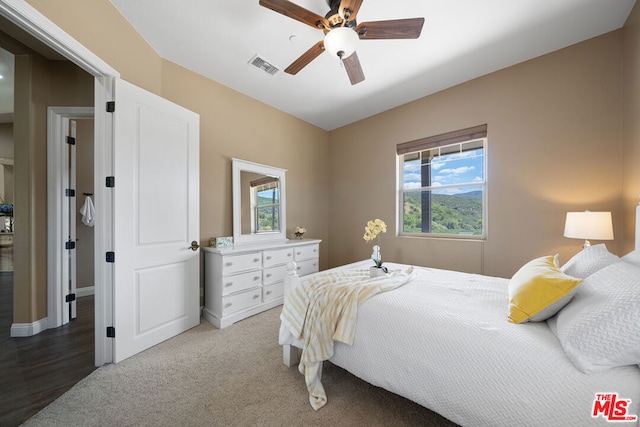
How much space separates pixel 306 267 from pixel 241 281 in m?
1.08

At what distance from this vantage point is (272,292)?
311cm

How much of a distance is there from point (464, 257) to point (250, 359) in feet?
9.03

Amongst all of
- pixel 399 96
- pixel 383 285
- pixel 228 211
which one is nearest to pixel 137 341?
pixel 228 211

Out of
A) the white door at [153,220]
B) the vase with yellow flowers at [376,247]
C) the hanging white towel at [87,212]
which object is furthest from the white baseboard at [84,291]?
the vase with yellow flowers at [376,247]

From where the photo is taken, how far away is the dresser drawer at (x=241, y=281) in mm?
2616

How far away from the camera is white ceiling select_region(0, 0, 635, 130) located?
1.96 meters

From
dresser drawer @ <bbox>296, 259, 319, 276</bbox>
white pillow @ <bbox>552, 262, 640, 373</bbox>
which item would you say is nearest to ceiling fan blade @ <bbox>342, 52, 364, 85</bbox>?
white pillow @ <bbox>552, 262, 640, 373</bbox>

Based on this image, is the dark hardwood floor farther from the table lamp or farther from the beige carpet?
the table lamp

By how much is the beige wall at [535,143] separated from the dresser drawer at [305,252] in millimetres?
1235

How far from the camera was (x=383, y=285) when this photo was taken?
5.49 ft

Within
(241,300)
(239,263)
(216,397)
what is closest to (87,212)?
(239,263)

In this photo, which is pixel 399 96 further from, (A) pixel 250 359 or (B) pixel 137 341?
(B) pixel 137 341

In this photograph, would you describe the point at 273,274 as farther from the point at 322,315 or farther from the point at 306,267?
the point at 322,315

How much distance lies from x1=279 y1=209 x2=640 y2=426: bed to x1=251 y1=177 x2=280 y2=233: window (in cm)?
207
